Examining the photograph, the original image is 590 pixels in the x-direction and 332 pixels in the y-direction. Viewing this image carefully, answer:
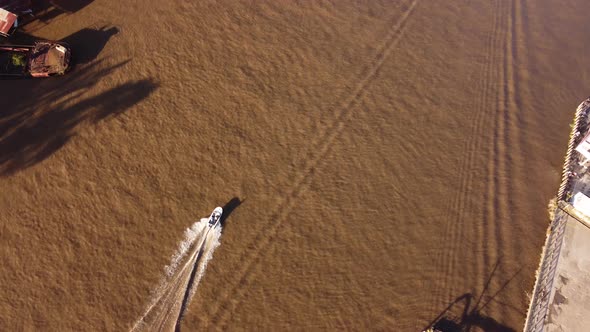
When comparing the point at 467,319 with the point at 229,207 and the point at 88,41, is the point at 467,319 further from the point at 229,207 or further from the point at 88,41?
the point at 88,41

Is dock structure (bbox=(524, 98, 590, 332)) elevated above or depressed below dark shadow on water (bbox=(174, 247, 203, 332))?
above

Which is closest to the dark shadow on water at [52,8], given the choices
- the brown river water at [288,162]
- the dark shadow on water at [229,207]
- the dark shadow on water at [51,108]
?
the brown river water at [288,162]

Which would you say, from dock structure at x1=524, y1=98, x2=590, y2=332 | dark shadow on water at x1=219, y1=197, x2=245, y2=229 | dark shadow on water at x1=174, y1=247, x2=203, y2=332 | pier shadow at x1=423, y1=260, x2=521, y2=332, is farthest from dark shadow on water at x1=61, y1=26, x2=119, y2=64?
dock structure at x1=524, y1=98, x2=590, y2=332

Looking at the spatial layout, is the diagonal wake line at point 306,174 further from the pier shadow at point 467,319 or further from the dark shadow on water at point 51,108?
the dark shadow on water at point 51,108

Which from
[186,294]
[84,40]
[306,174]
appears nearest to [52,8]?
[84,40]

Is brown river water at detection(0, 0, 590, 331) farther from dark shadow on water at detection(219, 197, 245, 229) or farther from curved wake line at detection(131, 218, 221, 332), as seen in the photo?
curved wake line at detection(131, 218, 221, 332)

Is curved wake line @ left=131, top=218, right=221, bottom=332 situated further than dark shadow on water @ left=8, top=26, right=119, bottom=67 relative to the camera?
No

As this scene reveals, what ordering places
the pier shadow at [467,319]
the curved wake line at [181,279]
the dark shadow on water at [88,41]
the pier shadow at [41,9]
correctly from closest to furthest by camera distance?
the curved wake line at [181,279] < the pier shadow at [467,319] < the dark shadow on water at [88,41] < the pier shadow at [41,9]
